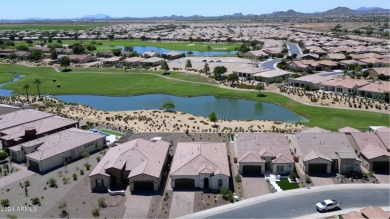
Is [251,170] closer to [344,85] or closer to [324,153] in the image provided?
[324,153]

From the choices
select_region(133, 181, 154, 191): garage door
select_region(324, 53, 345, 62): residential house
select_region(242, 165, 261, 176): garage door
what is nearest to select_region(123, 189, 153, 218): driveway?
select_region(133, 181, 154, 191): garage door

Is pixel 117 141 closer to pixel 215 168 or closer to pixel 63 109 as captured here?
pixel 215 168

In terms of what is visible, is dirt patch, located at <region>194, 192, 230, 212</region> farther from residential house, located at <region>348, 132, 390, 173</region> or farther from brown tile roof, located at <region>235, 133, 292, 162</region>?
residential house, located at <region>348, 132, 390, 173</region>

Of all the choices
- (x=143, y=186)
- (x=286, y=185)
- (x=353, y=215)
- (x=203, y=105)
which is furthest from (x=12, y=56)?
(x=353, y=215)

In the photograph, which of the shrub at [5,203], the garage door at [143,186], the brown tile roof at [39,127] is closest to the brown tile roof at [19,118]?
the brown tile roof at [39,127]

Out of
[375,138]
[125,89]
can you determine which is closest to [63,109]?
[125,89]

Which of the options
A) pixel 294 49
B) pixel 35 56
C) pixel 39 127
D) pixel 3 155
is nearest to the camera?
pixel 3 155
